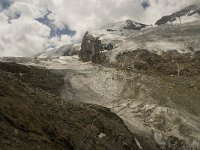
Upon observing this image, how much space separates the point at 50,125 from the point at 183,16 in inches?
4169

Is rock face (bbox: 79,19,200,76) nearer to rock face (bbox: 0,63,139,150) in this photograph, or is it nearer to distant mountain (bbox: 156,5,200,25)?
rock face (bbox: 0,63,139,150)

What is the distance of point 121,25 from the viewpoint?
391 ft

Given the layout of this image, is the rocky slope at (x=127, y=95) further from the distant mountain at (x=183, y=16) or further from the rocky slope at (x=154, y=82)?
the distant mountain at (x=183, y=16)

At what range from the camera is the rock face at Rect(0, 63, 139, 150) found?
18375 millimetres

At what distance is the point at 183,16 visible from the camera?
122 meters

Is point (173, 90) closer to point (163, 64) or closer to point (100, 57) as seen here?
point (163, 64)

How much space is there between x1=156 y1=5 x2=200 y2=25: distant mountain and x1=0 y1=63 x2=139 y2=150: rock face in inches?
3429

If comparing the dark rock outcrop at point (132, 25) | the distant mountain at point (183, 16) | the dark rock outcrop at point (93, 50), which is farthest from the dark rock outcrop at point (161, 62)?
the dark rock outcrop at point (132, 25)

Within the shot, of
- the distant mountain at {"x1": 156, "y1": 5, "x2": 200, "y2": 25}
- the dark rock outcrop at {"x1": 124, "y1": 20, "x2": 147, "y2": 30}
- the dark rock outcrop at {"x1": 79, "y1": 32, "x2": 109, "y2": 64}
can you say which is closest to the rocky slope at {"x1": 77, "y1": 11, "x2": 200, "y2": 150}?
the dark rock outcrop at {"x1": 79, "y1": 32, "x2": 109, "y2": 64}

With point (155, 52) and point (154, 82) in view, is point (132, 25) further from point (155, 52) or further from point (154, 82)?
point (154, 82)

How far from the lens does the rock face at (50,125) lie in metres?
18.4

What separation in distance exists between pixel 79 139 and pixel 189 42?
48.3 m

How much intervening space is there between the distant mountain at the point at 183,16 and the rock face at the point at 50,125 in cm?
8709

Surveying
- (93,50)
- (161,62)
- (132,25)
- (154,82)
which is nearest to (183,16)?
(132,25)
